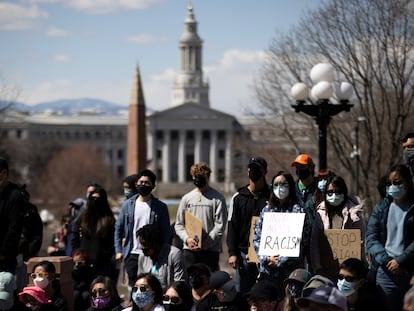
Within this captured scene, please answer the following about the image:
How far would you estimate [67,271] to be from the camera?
12625mm

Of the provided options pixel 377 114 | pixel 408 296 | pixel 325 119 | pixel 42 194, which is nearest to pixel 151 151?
pixel 42 194

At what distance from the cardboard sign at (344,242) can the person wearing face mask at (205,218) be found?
7.18ft

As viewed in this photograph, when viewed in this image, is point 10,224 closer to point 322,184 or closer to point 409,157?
point 322,184

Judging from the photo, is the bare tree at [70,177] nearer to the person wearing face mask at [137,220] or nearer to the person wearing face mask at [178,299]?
the person wearing face mask at [137,220]

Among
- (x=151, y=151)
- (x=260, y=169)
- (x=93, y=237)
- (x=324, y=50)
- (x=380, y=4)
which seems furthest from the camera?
(x=151, y=151)

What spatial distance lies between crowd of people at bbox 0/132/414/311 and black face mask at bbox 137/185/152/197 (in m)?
0.01

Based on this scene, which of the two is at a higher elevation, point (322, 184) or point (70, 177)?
point (322, 184)

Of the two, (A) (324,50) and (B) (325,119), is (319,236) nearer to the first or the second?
(B) (325,119)

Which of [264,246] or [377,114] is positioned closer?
[264,246]

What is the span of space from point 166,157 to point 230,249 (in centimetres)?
14310

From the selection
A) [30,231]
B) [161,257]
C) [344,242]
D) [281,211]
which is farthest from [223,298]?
[30,231]

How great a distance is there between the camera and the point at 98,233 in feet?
44.5

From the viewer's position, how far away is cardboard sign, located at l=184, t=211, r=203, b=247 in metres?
13.0

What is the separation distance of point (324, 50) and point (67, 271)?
1742 centimetres
